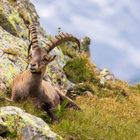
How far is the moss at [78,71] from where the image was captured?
27.3m

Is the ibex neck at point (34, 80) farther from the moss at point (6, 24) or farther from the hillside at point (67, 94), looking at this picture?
the moss at point (6, 24)

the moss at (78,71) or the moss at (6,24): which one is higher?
the moss at (78,71)

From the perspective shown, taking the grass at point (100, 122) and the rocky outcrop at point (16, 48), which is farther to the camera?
the rocky outcrop at point (16, 48)

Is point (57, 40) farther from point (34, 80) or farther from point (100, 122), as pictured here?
point (100, 122)

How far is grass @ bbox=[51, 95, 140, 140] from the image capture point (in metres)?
15.2

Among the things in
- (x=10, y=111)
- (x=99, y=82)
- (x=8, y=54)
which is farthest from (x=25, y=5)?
(x=10, y=111)

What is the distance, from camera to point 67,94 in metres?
24.2

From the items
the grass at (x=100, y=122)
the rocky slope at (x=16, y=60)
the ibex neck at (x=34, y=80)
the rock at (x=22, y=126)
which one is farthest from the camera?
the ibex neck at (x=34, y=80)

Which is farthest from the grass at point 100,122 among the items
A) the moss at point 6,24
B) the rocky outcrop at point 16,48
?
the moss at point 6,24

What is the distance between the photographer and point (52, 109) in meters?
17.3

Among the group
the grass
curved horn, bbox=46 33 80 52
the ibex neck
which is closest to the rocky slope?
the ibex neck

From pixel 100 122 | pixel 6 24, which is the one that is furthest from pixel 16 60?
pixel 100 122

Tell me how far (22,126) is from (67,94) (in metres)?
11.6

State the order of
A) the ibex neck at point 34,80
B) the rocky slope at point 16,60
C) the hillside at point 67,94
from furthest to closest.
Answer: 1. the ibex neck at point 34,80
2. the hillside at point 67,94
3. the rocky slope at point 16,60
